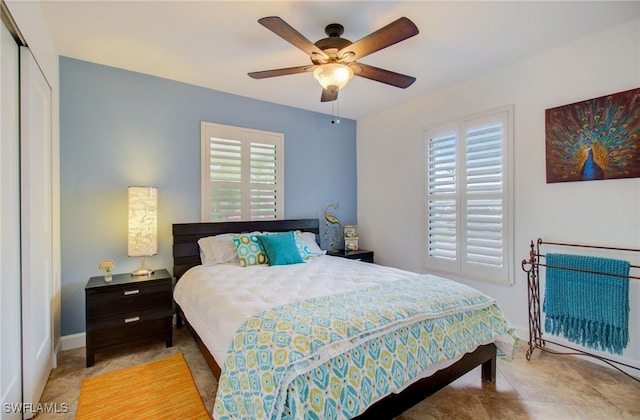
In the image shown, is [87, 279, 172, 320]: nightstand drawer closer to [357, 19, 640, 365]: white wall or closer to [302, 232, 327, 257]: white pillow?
[302, 232, 327, 257]: white pillow

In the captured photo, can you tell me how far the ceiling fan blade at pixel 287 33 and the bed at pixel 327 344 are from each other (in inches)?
61.8

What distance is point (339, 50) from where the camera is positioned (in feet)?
6.84

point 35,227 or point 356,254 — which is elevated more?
point 35,227

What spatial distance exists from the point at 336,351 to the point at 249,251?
183 centimetres

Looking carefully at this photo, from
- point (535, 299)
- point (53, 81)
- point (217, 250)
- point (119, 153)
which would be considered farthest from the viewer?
point (217, 250)

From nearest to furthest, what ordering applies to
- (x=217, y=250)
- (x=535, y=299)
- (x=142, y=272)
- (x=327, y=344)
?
(x=327, y=344) < (x=535, y=299) < (x=142, y=272) < (x=217, y=250)

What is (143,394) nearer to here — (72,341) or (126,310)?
(126,310)

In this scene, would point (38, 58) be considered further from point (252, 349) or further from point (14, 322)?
point (252, 349)

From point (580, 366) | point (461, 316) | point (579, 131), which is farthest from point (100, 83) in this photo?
point (580, 366)

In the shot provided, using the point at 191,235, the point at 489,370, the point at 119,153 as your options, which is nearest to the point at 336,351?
the point at 489,370

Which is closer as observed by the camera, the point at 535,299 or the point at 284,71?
the point at 284,71

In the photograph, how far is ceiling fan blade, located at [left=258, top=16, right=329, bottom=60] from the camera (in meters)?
1.71

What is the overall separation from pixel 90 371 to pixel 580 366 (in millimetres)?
3841

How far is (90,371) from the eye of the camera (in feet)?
7.85
